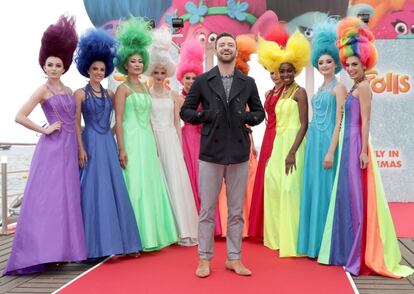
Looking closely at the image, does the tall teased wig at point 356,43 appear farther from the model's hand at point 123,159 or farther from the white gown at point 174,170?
the model's hand at point 123,159

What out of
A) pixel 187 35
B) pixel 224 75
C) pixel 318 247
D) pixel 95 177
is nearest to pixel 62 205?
pixel 95 177

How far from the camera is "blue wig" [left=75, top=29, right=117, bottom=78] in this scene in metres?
3.69

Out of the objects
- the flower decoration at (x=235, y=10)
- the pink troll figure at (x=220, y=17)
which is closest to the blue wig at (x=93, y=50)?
the pink troll figure at (x=220, y=17)

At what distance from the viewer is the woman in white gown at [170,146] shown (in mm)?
4180

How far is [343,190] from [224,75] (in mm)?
1308

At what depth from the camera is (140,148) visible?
3.95 m

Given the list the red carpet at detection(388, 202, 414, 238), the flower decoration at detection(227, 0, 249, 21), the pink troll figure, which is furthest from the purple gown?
the flower decoration at detection(227, 0, 249, 21)

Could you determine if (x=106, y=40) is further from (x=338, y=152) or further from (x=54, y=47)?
(x=338, y=152)

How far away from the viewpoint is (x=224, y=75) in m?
3.21

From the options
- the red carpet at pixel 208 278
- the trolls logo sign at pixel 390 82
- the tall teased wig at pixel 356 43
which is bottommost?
the red carpet at pixel 208 278

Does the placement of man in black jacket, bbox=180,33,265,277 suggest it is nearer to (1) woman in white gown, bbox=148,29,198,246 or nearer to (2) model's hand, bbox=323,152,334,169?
(2) model's hand, bbox=323,152,334,169

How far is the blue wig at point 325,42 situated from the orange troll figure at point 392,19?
3858mm

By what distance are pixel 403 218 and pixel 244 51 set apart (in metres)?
3.05

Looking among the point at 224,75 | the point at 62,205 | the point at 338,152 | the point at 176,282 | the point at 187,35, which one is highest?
the point at 187,35
